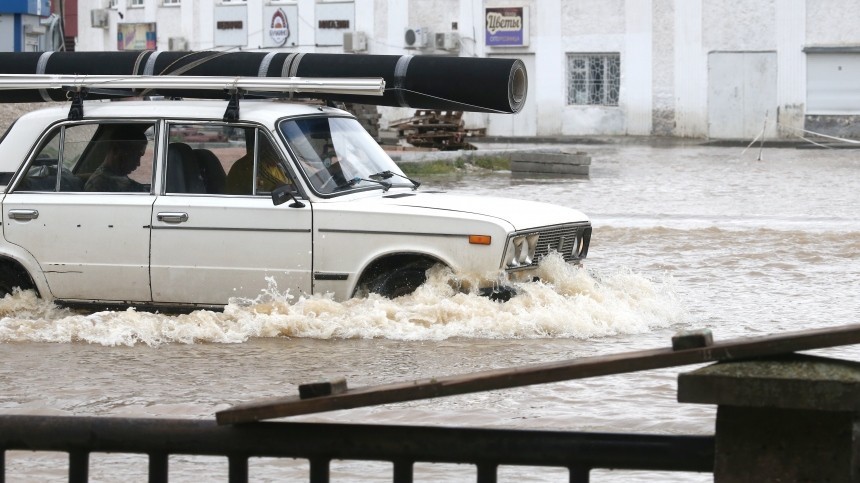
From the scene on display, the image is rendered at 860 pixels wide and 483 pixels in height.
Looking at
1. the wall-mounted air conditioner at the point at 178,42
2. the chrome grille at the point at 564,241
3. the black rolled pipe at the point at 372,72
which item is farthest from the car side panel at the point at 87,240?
the wall-mounted air conditioner at the point at 178,42

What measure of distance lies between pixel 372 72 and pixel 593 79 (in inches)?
1287

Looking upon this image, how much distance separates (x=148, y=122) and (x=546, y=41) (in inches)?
1329

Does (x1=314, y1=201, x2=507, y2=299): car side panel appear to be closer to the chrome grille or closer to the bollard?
the chrome grille

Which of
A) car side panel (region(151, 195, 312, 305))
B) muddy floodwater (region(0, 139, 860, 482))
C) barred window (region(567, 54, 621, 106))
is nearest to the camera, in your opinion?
muddy floodwater (region(0, 139, 860, 482))

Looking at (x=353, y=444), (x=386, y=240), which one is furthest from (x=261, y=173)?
(x=353, y=444)

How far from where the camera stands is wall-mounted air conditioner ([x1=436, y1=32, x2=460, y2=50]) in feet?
141

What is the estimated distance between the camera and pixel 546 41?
42281 millimetres

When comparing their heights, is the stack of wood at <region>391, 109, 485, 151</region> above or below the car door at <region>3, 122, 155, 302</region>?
above

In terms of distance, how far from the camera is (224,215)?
9055 mm

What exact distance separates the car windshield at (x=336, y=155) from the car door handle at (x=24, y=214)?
177 centimetres

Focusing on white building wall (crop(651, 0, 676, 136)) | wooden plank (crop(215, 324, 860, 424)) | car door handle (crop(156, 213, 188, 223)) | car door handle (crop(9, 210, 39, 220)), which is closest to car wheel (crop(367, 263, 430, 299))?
car door handle (crop(156, 213, 188, 223))

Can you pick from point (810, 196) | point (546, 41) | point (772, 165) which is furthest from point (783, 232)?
point (546, 41)

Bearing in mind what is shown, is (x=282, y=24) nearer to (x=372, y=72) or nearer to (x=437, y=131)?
(x=437, y=131)

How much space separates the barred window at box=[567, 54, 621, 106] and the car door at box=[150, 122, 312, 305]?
3311 centimetres
